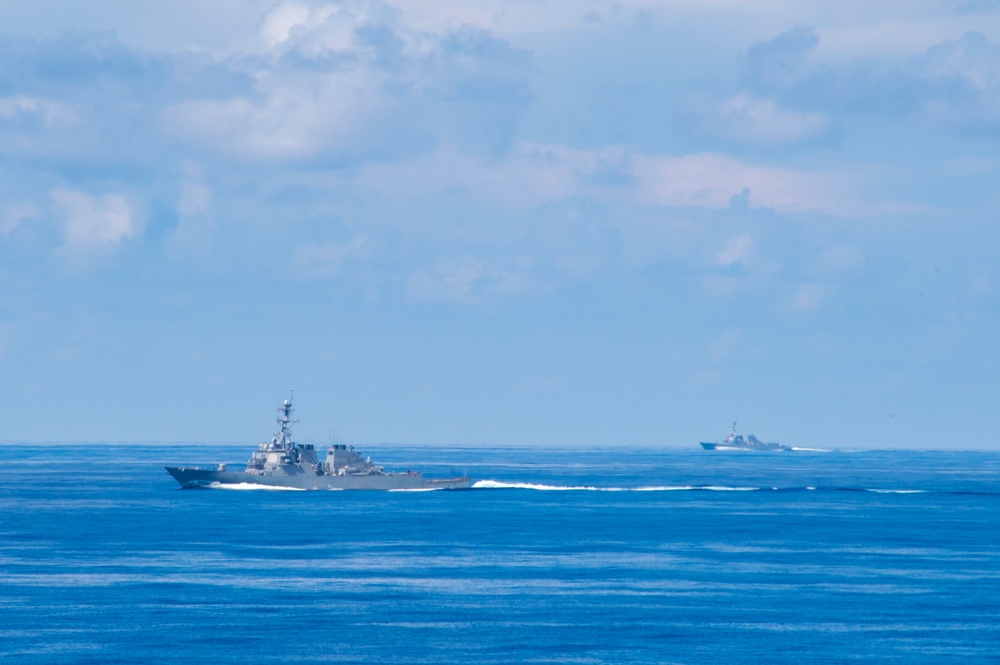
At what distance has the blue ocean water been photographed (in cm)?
6838

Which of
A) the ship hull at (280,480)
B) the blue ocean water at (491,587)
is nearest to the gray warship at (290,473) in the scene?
the ship hull at (280,480)

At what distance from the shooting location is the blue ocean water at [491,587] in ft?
224

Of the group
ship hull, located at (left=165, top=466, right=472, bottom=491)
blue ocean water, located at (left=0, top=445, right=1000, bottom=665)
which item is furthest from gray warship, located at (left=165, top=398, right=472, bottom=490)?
blue ocean water, located at (left=0, top=445, right=1000, bottom=665)

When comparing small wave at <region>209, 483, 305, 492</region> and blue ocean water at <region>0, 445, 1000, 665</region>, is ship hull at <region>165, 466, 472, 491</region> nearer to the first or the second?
small wave at <region>209, 483, 305, 492</region>

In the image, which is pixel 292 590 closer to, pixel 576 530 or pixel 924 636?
pixel 924 636

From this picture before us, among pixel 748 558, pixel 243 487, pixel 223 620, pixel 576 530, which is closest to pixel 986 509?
pixel 576 530

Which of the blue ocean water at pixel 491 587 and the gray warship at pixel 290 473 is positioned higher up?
the gray warship at pixel 290 473

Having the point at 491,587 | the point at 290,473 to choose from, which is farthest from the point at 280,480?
the point at 491,587

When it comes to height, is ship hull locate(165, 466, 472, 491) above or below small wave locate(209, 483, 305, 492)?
above

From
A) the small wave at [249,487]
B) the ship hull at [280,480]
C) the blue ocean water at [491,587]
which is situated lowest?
the blue ocean water at [491,587]

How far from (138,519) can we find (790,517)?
223 feet

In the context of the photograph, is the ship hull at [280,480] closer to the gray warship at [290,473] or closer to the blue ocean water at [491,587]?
the gray warship at [290,473]

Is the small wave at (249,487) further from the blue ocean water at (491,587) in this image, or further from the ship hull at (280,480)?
the blue ocean water at (491,587)

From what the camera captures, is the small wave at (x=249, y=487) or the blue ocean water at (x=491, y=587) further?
the small wave at (x=249, y=487)
